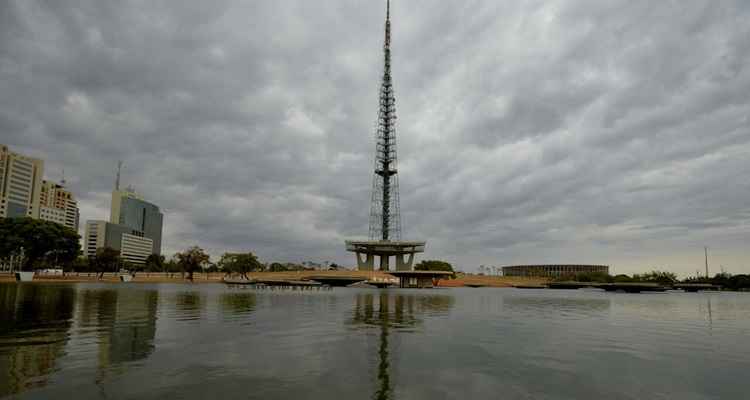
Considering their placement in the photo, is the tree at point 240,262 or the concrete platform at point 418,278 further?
the concrete platform at point 418,278

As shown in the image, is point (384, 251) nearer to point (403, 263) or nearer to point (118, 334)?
point (403, 263)

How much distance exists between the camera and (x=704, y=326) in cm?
3919

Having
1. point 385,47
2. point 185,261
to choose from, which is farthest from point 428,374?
point 385,47

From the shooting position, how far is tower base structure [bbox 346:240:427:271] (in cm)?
17650

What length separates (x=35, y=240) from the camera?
390 ft

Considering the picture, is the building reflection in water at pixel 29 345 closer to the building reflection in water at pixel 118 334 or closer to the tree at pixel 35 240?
the building reflection in water at pixel 118 334

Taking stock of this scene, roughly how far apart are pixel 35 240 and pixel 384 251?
109m

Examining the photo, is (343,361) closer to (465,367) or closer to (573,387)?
(465,367)

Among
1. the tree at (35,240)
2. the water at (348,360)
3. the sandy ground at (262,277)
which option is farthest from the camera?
the sandy ground at (262,277)

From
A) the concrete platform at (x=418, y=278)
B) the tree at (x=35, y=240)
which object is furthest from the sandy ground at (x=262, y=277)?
the tree at (x=35, y=240)

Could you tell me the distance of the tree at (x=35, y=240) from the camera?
115312 mm

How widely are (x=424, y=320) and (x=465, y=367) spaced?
19015 mm

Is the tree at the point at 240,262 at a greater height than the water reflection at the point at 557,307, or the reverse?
the tree at the point at 240,262

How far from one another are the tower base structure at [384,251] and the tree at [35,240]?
292 feet
